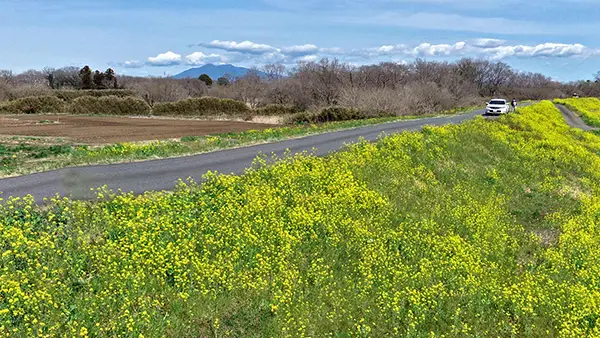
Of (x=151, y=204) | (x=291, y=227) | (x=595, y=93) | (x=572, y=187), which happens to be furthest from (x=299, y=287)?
(x=595, y=93)

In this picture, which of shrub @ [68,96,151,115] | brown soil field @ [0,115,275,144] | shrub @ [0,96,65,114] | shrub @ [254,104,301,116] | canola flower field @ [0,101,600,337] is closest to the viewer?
canola flower field @ [0,101,600,337]

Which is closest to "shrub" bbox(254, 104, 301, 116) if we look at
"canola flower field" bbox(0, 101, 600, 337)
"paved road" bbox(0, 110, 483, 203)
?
"paved road" bbox(0, 110, 483, 203)

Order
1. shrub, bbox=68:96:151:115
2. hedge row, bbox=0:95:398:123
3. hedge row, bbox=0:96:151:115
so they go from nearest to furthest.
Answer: hedge row, bbox=0:96:151:115, hedge row, bbox=0:95:398:123, shrub, bbox=68:96:151:115

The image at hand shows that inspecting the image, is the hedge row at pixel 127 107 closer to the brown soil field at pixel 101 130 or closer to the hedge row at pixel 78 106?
the hedge row at pixel 78 106

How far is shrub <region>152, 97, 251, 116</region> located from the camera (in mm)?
71819

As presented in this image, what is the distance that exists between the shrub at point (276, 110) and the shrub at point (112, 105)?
59.1 ft

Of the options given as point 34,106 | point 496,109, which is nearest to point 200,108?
point 34,106

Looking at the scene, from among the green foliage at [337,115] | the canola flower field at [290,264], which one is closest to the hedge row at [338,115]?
the green foliage at [337,115]

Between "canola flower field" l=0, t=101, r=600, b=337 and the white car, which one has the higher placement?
the white car

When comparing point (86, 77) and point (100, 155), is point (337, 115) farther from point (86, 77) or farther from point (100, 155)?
point (86, 77)

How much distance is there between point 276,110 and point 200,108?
1235cm

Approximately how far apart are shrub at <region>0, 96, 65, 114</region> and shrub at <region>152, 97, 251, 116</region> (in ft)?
46.5

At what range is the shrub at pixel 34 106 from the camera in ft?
218

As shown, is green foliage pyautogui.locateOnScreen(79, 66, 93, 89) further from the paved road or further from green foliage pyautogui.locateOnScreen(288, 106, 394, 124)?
the paved road
